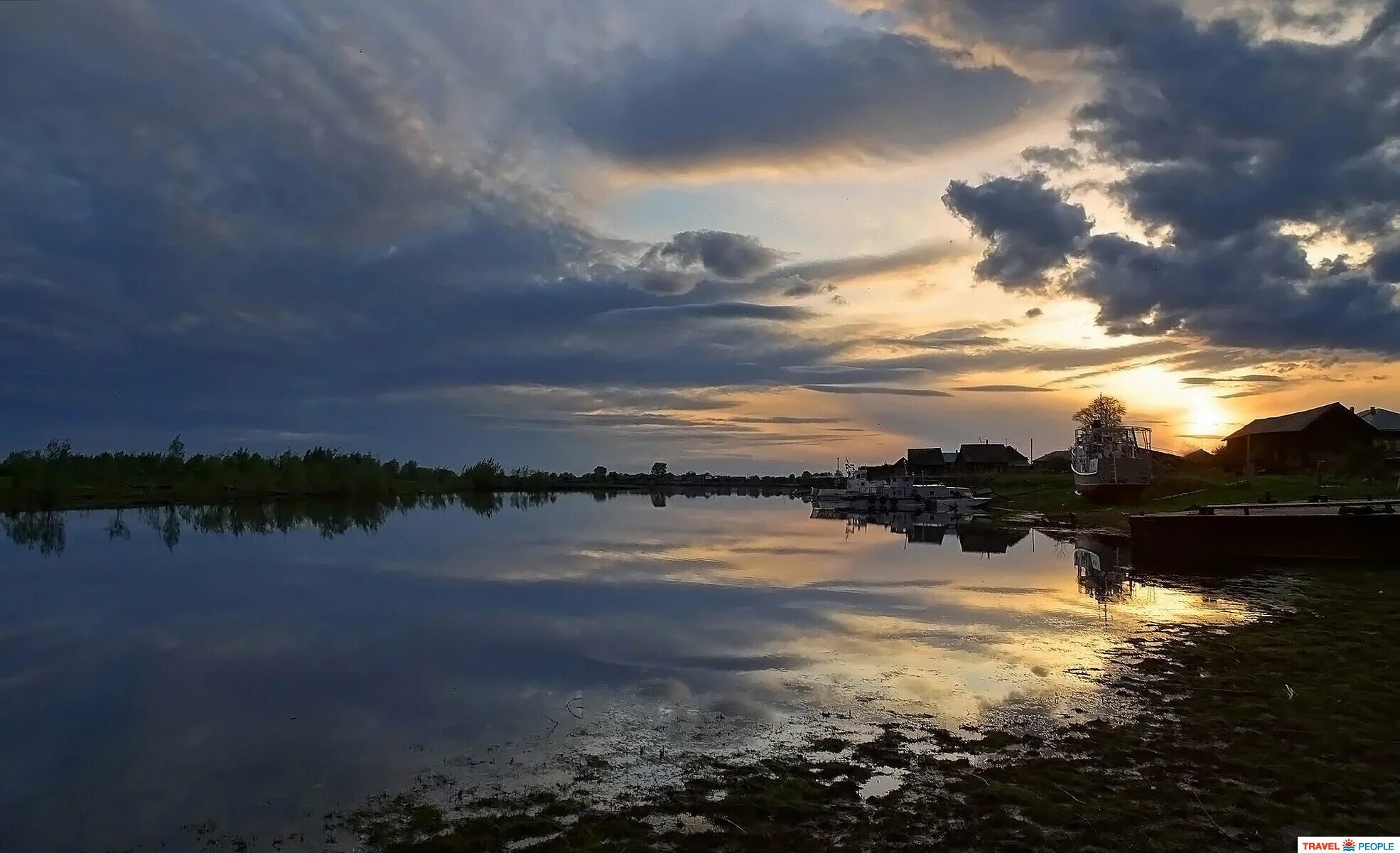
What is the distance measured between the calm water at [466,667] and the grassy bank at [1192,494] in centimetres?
1951

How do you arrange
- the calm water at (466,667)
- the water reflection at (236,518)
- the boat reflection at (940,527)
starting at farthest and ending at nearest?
the water reflection at (236,518) < the boat reflection at (940,527) < the calm water at (466,667)

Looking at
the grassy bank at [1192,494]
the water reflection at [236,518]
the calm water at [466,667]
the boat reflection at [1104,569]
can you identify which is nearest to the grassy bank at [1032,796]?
the calm water at [466,667]

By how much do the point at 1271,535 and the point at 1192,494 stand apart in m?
27.6

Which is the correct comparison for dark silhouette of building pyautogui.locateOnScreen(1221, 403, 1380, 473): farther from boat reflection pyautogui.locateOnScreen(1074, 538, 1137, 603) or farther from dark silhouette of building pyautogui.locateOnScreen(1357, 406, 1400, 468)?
boat reflection pyautogui.locateOnScreen(1074, 538, 1137, 603)

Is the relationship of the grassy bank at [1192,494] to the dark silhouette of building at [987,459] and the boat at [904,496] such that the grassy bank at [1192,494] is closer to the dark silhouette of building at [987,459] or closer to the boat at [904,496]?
the boat at [904,496]

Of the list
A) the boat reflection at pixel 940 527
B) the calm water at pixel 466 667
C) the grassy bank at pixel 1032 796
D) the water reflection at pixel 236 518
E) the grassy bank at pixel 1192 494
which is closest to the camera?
the grassy bank at pixel 1032 796

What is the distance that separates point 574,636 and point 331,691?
18.5 feet

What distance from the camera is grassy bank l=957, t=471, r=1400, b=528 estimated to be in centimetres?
Answer: 4681

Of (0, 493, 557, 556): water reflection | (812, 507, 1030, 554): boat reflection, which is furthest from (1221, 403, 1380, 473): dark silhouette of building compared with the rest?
(0, 493, 557, 556): water reflection

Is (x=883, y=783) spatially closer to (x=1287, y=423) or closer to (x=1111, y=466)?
(x=1111, y=466)

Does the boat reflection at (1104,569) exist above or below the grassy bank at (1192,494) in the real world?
below

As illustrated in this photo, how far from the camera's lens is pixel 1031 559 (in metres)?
34.3

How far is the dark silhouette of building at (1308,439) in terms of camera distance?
67.9 m

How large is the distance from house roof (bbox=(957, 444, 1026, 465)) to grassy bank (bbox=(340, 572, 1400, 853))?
118 meters
